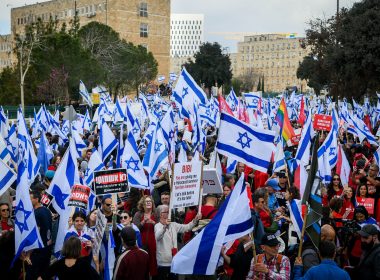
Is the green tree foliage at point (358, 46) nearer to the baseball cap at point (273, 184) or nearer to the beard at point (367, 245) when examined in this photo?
the baseball cap at point (273, 184)

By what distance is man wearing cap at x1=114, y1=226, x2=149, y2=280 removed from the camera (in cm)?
778

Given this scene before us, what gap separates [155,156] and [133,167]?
1409mm

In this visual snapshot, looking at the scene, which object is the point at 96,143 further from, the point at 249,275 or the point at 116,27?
the point at 116,27

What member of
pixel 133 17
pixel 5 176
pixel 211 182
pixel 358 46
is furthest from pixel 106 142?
pixel 133 17

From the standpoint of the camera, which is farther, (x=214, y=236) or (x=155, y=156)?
(x=155, y=156)

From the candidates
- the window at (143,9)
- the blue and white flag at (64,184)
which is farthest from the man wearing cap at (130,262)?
the window at (143,9)

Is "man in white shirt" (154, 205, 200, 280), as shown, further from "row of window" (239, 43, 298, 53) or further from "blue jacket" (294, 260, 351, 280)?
"row of window" (239, 43, 298, 53)

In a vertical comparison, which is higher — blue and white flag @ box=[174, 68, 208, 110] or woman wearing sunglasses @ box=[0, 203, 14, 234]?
blue and white flag @ box=[174, 68, 208, 110]

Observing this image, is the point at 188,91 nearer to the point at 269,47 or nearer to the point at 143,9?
the point at 143,9

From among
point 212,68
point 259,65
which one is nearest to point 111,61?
point 212,68

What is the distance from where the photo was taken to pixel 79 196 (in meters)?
9.42

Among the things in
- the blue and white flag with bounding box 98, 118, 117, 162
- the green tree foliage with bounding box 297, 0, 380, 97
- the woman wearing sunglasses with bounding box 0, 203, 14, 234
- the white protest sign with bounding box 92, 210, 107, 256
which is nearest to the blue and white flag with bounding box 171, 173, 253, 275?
the white protest sign with bounding box 92, 210, 107, 256

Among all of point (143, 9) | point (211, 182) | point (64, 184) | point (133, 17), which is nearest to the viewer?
point (64, 184)

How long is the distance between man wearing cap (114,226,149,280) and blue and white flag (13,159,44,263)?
114cm
